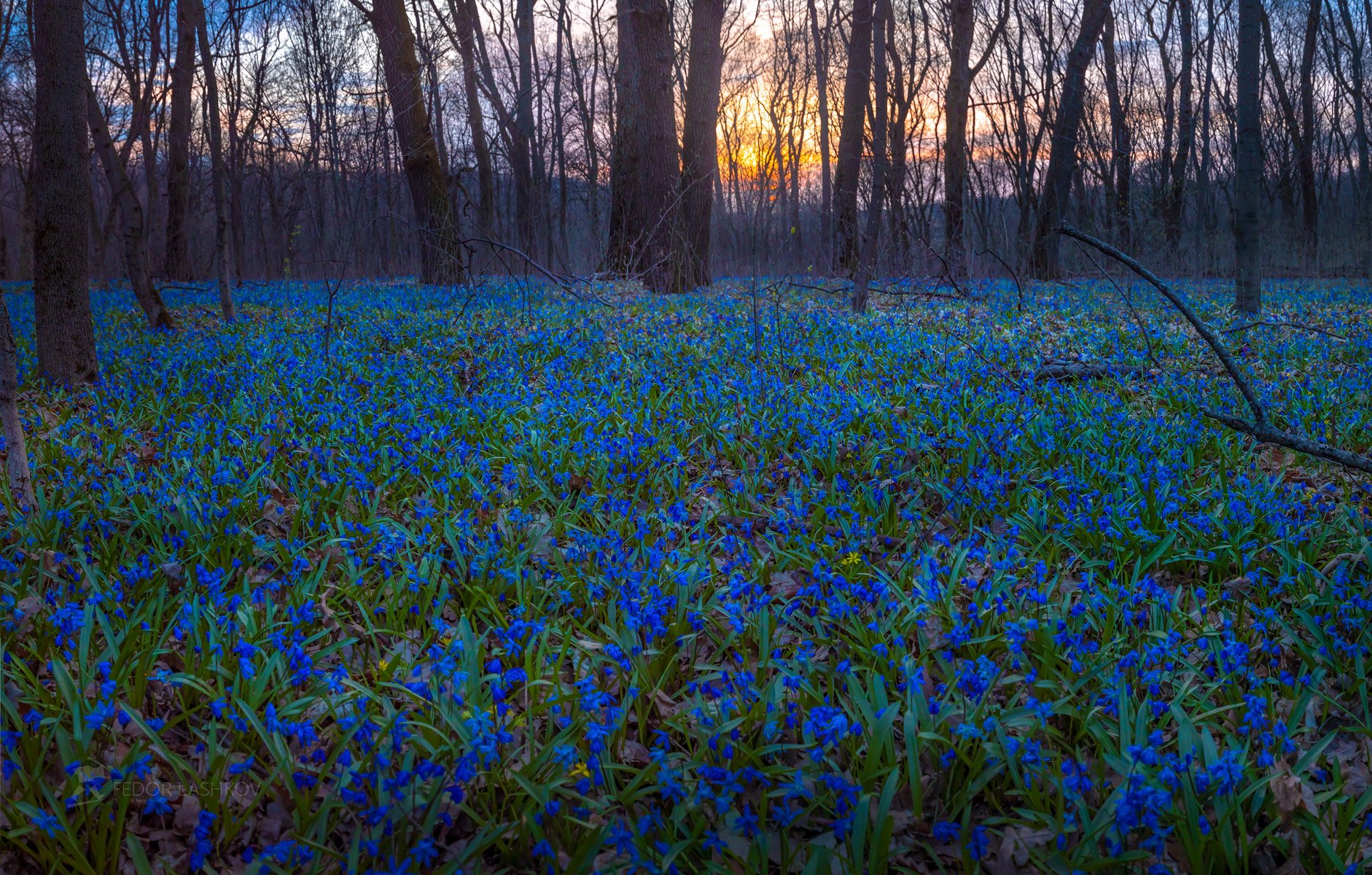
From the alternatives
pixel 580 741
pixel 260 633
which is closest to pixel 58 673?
pixel 260 633

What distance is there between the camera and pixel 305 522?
3.69 m

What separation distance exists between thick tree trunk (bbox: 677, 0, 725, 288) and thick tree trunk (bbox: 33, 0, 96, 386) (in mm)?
7708

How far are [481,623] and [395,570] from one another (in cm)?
54

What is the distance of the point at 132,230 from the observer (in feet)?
35.9

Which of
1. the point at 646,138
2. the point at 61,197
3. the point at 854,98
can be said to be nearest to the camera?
the point at 61,197

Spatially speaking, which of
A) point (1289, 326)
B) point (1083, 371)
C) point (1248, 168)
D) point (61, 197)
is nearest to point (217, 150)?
point (61, 197)

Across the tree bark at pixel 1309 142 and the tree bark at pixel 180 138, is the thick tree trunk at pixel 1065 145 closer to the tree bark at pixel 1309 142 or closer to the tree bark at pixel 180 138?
the tree bark at pixel 1309 142

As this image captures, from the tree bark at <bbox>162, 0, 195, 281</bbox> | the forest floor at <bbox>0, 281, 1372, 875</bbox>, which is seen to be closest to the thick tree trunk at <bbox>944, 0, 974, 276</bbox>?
the forest floor at <bbox>0, 281, 1372, 875</bbox>

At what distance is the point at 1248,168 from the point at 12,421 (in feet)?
39.6

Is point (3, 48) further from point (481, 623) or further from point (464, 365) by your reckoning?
point (481, 623)

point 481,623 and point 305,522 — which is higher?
point 305,522

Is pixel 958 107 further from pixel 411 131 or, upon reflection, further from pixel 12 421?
pixel 12 421

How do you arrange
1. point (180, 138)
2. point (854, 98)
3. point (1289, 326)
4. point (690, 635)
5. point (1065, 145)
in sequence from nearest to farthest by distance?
point (690, 635) → point (1289, 326) → point (854, 98) → point (180, 138) → point (1065, 145)

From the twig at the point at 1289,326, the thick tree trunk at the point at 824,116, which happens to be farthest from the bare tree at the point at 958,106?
the twig at the point at 1289,326
